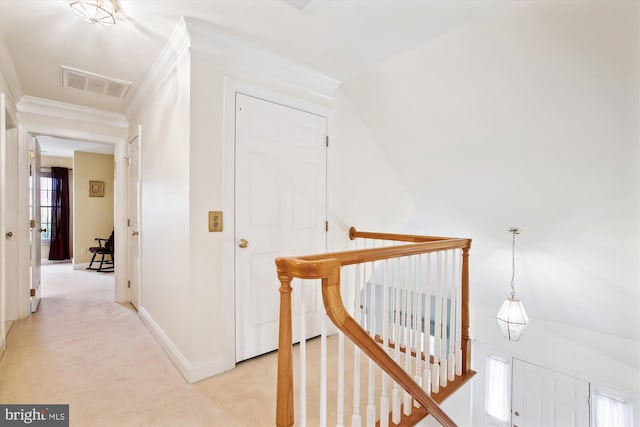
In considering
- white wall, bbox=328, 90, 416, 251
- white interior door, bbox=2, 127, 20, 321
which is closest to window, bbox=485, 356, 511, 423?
white wall, bbox=328, 90, 416, 251

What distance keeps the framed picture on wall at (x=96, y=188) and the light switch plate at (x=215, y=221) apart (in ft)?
18.2

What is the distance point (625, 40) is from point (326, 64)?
1.79 metres

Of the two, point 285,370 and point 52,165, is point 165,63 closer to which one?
point 285,370

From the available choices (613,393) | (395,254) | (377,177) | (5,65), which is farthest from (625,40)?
(5,65)

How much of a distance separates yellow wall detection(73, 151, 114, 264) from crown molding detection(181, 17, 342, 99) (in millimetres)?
5508

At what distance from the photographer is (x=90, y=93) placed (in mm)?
2961

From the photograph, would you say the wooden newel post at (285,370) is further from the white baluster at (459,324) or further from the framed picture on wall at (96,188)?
the framed picture on wall at (96,188)

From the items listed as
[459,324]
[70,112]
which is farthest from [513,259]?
[70,112]

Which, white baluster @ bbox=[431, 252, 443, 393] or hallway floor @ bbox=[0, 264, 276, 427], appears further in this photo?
white baluster @ bbox=[431, 252, 443, 393]

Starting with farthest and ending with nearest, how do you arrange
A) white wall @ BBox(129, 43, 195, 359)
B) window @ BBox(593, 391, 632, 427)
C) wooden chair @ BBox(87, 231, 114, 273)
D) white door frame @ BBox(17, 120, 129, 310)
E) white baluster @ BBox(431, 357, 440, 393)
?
wooden chair @ BBox(87, 231, 114, 273)
window @ BBox(593, 391, 632, 427)
white door frame @ BBox(17, 120, 129, 310)
white wall @ BBox(129, 43, 195, 359)
white baluster @ BBox(431, 357, 440, 393)

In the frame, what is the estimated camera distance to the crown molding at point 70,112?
3126mm

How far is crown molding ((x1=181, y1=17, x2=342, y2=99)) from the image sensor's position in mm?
1929

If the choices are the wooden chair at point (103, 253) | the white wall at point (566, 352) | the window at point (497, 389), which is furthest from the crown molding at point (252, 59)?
the wooden chair at point (103, 253)

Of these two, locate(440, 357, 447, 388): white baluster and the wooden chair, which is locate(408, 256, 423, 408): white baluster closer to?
locate(440, 357, 447, 388): white baluster
